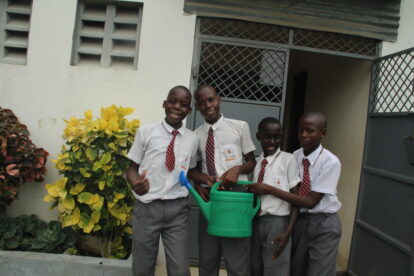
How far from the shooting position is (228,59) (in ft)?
12.2

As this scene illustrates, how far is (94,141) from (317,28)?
2.49 m

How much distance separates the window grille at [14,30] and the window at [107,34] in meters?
0.56

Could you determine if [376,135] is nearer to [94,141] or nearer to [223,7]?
[223,7]

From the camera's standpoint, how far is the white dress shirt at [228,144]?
7.46ft

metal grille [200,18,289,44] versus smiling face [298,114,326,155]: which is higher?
metal grille [200,18,289,44]

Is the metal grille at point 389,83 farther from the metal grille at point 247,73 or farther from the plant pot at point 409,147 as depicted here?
the metal grille at point 247,73

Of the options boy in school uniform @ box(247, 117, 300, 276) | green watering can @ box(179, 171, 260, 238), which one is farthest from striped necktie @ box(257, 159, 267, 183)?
green watering can @ box(179, 171, 260, 238)

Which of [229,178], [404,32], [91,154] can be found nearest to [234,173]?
[229,178]

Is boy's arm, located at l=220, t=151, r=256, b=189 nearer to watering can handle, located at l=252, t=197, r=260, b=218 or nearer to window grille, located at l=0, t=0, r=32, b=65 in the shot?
watering can handle, located at l=252, t=197, r=260, b=218

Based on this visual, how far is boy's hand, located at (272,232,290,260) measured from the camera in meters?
2.10

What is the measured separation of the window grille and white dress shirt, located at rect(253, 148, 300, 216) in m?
2.86

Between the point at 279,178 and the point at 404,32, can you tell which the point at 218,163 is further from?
the point at 404,32

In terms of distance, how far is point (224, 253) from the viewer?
2225 millimetres

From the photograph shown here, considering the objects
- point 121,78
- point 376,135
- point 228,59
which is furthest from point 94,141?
point 376,135
